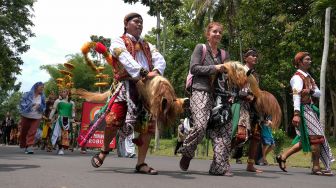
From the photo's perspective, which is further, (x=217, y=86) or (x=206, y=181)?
(x=217, y=86)

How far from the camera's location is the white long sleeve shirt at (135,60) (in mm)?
5875

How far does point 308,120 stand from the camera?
25.1 ft

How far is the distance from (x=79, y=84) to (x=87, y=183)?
214 ft

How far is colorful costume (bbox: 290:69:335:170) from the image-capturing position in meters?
7.64

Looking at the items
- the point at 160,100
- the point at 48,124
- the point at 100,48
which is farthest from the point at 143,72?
the point at 48,124

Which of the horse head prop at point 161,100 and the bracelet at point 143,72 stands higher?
the bracelet at point 143,72

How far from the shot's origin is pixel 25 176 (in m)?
5.64

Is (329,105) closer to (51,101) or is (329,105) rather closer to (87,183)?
(51,101)

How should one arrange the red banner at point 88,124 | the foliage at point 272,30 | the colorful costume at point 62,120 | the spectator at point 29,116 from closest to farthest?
the spectator at point 29,116
the colorful costume at point 62,120
the red banner at point 88,124
the foliage at point 272,30

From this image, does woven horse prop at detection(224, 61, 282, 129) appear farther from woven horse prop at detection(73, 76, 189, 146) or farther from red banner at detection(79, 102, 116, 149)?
red banner at detection(79, 102, 116, 149)

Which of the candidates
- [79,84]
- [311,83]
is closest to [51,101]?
[311,83]

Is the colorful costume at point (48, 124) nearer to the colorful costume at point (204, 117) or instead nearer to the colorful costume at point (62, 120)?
the colorful costume at point (62, 120)

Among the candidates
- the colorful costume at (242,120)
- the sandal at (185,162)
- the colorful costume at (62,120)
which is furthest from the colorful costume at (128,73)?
the colorful costume at (62,120)

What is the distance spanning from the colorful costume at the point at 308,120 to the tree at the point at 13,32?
25629 mm
